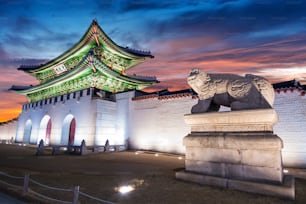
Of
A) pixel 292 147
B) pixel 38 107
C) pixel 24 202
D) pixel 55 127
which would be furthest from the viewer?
pixel 38 107

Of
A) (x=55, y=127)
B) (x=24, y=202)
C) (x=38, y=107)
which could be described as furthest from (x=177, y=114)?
(x=38, y=107)

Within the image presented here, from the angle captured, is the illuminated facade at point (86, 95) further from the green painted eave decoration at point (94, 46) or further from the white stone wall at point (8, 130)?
the white stone wall at point (8, 130)

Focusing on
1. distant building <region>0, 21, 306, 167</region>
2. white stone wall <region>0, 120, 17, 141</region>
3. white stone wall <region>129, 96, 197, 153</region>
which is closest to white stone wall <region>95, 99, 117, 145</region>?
distant building <region>0, 21, 306, 167</region>

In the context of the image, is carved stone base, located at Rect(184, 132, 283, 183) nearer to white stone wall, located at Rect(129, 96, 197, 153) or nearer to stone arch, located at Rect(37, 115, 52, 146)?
white stone wall, located at Rect(129, 96, 197, 153)

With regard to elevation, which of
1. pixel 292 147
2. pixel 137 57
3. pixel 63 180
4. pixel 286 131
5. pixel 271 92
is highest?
pixel 137 57

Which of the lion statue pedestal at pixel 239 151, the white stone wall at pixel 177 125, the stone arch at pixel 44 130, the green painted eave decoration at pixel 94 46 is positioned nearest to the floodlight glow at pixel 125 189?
the lion statue pedestal at pixel 239 151

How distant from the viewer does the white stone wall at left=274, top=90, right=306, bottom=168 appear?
9594 mm

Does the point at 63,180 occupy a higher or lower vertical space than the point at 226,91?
lower

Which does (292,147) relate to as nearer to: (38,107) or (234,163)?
(234,163)

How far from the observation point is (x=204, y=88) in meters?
5.41

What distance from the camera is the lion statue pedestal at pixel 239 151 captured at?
3921 millimetres

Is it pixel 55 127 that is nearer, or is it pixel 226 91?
pixel 226 91

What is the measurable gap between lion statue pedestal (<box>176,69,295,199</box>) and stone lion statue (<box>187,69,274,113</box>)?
4cm

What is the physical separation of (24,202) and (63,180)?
171 centimetres
